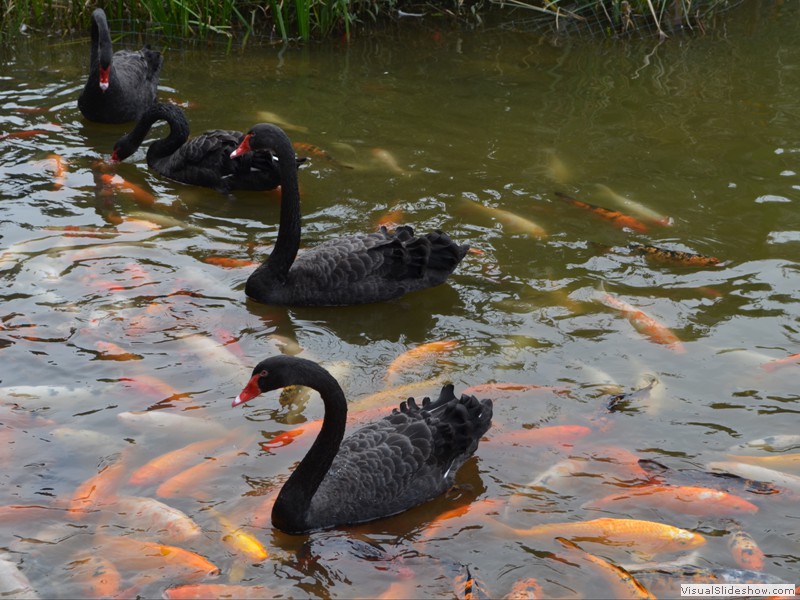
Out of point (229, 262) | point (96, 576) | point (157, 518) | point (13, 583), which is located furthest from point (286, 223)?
A: point (13, 583)

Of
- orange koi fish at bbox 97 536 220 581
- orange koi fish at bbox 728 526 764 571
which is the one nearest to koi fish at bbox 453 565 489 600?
orange koi fish at bbox 97 536 220 581

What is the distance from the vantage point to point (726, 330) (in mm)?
6523

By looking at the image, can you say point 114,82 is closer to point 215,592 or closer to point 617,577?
point 215,592

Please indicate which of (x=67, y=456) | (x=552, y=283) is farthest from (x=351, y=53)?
(x=67, y=456)

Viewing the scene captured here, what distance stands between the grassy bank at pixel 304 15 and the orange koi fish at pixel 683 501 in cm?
748

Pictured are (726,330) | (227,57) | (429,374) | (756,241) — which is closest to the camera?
(429,374)

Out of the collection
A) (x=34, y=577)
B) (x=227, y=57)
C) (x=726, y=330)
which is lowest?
(x=34, y=577)

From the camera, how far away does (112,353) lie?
6133 mm

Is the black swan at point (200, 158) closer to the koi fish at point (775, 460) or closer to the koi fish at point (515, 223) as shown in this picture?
the koi fish at point (515, 223)

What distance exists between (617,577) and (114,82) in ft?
22.7

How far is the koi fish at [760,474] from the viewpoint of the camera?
504 cm

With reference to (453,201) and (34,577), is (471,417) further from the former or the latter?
(453,201)

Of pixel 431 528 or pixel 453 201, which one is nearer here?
pixel 431 528

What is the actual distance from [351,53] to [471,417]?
24.7 feet
